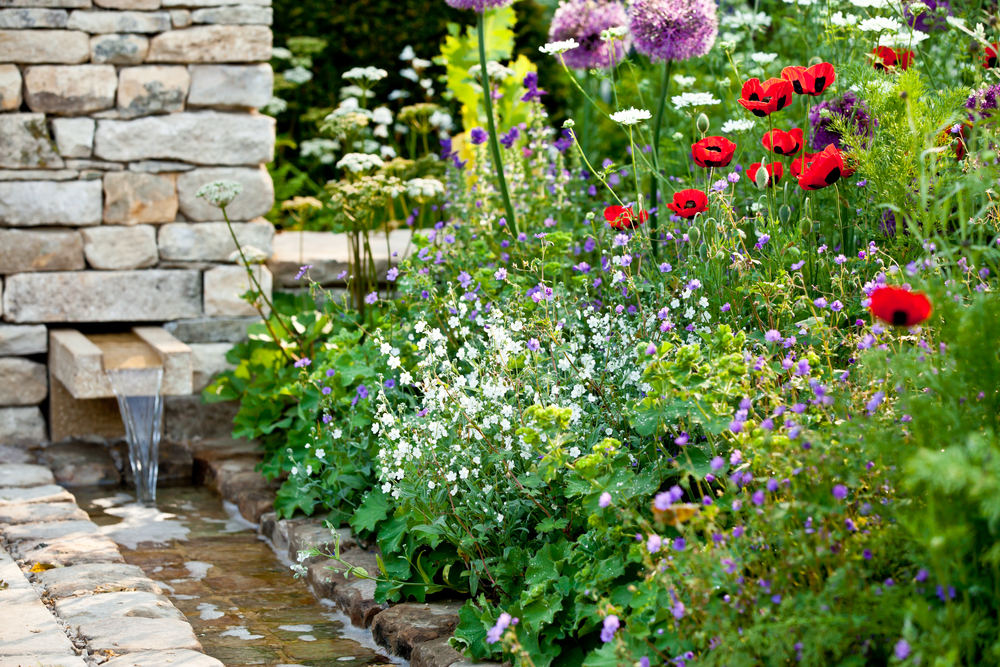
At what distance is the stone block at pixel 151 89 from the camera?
4168 mm

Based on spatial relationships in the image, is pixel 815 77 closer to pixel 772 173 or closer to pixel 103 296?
pixel 772 173

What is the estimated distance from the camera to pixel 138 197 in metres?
4.25

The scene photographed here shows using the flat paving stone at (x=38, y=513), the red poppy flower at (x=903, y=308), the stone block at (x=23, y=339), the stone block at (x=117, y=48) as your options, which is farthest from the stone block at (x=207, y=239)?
the red poppy flower at (x=903, y=308)

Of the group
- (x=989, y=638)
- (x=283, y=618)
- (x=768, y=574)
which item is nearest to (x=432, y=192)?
(x=283, y=618)

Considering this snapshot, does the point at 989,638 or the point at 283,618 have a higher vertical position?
the point at 989,638

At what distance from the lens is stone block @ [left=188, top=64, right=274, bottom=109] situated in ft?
13.9

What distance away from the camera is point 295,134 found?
263 inches

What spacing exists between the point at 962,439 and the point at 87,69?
385 cm

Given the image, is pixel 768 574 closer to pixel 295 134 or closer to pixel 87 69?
pixel 87 69

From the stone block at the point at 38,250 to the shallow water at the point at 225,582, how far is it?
1022 millimetres

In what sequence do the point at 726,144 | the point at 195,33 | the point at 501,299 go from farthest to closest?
1. the point at 195,33
2. the point at 501,299
3. the point at 726,144

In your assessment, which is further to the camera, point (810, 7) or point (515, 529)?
point (810, 7)

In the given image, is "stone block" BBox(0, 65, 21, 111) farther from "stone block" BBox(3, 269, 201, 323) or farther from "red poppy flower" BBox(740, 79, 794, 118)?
"red poppy flower" BBox(740, 79, 794, 118)

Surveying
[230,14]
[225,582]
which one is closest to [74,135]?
[230,14]
